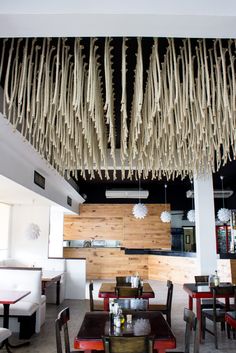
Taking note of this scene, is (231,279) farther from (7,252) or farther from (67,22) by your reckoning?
(67,22)

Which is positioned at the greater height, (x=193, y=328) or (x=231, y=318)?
(x=193, y=328)

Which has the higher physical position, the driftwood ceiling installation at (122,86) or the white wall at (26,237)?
the driftwood ceiling installation at (122,86)

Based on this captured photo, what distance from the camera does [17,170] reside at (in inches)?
186

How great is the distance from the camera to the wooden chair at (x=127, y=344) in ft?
7.34

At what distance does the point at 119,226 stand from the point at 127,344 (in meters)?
9.43

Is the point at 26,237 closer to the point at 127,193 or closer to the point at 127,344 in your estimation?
the point at 127,193

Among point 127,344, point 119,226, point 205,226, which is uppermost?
point 119,226

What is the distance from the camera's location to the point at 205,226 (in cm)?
644

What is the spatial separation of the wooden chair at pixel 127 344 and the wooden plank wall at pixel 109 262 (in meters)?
9.34

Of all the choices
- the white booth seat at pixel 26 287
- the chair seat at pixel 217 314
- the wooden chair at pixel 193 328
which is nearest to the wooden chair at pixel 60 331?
the wooden chair at pixel 193 328

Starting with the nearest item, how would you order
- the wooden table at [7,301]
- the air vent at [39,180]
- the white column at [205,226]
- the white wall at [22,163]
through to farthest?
the white wall at [22,163] → the wooden table at [7,301] → the air vent at [39,180] → the white column at [205,226]

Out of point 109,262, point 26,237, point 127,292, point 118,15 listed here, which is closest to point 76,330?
point 127,292

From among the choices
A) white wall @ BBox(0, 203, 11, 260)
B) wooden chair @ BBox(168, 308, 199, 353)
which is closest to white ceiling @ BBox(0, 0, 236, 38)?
wooden chair @ BBox(168, 308, 199, 353)

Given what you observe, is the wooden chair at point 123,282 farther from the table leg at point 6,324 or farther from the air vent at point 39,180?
the air vent at point 39,180
